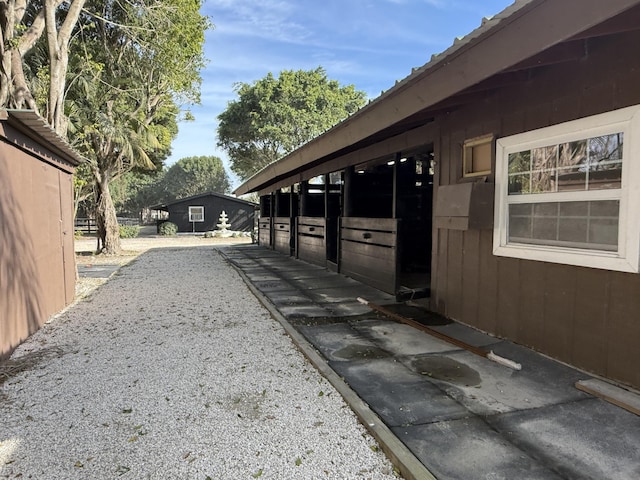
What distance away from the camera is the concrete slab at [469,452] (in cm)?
Result: 183

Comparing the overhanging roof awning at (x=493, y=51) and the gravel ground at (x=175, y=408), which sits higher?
the overhanging roof awning at (x=493, y=51)

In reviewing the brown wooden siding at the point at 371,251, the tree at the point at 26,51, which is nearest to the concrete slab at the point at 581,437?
the brown wooden siding at the point at 371,251

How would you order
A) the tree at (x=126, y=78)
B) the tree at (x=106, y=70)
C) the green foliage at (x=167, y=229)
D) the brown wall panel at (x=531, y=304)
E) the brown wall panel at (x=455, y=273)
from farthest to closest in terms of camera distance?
the green foliage at (x=167, y=229), the tree at (x=126, y=78), the tree at (x=106, y=70), the brown wall panel at (x=455, y=273), the brown wall panel at (x=531, y=304)

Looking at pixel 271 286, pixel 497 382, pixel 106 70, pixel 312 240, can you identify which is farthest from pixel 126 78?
pixel 497 382

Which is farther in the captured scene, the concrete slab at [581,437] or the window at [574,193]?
the window at [574,193]

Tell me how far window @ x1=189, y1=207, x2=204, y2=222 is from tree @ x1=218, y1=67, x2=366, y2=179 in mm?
6299

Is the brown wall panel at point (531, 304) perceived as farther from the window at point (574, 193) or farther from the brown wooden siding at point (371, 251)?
the brown wooden siding at point (371, 251)

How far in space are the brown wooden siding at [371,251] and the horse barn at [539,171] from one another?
0.75 metres

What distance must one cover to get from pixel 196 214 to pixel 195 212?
17 cm

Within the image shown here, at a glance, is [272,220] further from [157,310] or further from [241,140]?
[241,140]

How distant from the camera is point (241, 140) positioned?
26.5 meters

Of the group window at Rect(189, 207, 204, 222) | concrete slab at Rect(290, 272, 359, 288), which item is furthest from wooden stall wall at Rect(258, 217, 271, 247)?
window at Rect(189, 207, 204, 222)

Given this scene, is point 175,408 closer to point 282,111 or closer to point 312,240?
point 312,240

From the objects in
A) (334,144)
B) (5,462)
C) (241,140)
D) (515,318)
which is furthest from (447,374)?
(241,140)
